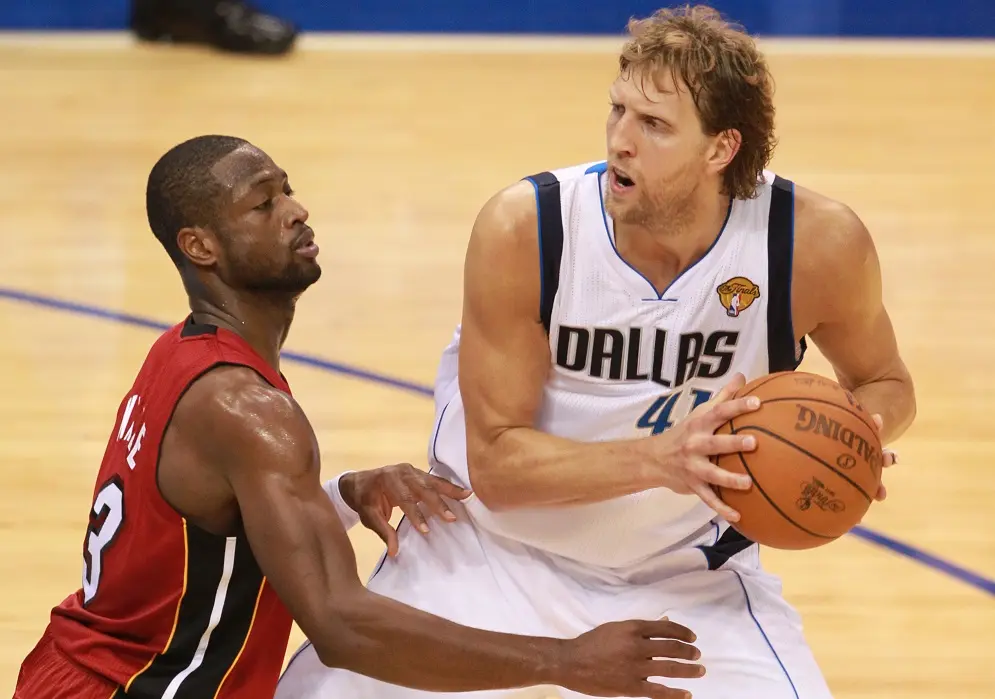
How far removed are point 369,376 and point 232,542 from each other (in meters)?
3.69

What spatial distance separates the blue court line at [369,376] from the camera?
5.40 meters

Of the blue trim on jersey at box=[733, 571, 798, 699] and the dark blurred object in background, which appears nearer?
the blue trim on jersey at box=[733, 571, 798, 699]

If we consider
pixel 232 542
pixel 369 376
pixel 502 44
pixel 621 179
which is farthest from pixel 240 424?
pixel 502 44

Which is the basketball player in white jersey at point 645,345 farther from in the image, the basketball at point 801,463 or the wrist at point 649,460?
the basketball at point 801,463

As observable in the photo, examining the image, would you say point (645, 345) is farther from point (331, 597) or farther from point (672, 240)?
point (331, 597)

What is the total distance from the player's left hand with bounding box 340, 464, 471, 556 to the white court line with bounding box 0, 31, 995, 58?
9.69 m

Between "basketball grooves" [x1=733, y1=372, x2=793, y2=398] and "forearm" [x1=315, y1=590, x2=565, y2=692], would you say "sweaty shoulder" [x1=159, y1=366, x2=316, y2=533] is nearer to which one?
"forearm" [x1=315, y1=590, x2=565, y2=692]

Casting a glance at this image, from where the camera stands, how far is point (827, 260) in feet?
12.5

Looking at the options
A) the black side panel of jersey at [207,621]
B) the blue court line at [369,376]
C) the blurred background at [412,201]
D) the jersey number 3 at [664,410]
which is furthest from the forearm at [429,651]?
the blue court line at [369,376]

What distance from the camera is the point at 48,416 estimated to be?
6.50 m

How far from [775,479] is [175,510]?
4.41 feet

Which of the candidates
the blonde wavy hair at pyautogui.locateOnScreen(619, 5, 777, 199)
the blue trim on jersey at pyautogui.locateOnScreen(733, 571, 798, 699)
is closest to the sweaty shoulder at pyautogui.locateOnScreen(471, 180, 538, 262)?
the blonde wavy hair at pyautogui.locateOnScreen(619, 5, 777, 199)

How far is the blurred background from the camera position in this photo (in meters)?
5.43

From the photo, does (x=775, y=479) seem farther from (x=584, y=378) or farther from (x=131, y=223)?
(x=131, y=223)
